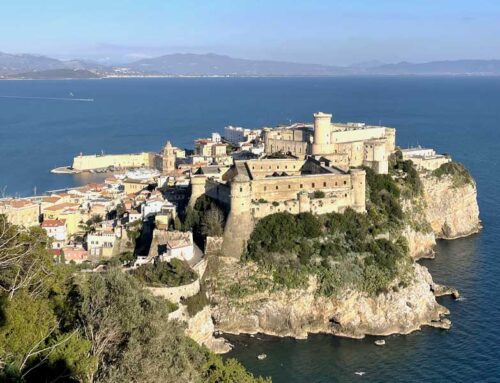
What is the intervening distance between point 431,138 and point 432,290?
48397 mm

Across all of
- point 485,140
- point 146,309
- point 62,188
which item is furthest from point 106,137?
point 146,309

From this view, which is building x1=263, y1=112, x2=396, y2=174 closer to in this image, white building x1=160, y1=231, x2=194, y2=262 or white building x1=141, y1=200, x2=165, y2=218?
white building x1=141, y1=200, x2=165, y2=218

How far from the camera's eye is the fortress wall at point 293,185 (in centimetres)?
3134

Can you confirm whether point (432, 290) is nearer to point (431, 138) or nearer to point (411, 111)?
point (431, 138)

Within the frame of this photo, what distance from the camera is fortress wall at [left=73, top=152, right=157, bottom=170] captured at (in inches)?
2462

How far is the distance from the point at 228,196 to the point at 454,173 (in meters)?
19.0

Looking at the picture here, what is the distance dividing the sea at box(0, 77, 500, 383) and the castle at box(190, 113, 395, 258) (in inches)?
241

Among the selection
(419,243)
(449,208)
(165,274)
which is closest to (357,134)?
(449,208)

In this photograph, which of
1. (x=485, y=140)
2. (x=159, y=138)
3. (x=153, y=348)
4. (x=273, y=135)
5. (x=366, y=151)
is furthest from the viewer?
(x=159, y=138)

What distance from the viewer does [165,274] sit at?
26.2 metres

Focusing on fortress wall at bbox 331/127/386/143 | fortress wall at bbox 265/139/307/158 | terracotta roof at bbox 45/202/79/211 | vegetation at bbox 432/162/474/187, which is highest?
fortress wall at bbox 331/127/386/143

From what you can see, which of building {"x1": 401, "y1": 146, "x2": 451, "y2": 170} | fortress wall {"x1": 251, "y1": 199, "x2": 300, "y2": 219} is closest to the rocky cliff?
building {"x1": 401, "y1": 146, "x2": 451, "y2": 170}

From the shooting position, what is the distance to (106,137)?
84625mm

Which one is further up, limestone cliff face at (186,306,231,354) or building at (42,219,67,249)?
building at (42,219,67,249)
